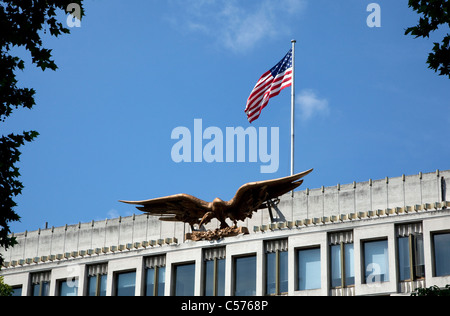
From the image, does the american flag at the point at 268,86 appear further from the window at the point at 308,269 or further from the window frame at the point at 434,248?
the window frame at the point at 434,248

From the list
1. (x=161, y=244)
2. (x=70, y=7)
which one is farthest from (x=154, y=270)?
(x=70, y=7)

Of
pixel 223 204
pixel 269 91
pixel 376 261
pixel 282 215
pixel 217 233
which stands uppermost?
pixel 269 91

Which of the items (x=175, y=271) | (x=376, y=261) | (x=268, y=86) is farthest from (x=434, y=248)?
(x=175, y=271)

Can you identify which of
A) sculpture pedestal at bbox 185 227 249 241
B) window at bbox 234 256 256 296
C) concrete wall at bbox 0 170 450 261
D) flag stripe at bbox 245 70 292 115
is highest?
flag stripe at bbox 245 70 292 115

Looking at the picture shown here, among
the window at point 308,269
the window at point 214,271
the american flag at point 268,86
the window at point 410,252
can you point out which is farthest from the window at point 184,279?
the window at point 410,252

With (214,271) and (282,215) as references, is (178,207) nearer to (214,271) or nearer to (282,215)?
(214,271)

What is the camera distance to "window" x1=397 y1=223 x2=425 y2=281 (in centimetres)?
5291

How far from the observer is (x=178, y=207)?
60094mm

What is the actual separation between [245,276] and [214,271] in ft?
7.12

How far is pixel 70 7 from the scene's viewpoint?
28.1 m

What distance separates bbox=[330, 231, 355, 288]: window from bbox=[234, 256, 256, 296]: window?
17.9 feet

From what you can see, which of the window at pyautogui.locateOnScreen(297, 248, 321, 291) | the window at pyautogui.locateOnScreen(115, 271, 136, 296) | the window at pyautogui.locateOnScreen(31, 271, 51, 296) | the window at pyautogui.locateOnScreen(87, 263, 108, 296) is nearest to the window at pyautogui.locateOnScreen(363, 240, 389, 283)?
the window at pyautogui.locateOnScreen(297, 248, 321, 291)

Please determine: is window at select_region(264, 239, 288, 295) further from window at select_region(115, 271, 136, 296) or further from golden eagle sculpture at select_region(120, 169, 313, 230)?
window at select_region(115, 271, 136, 296)
